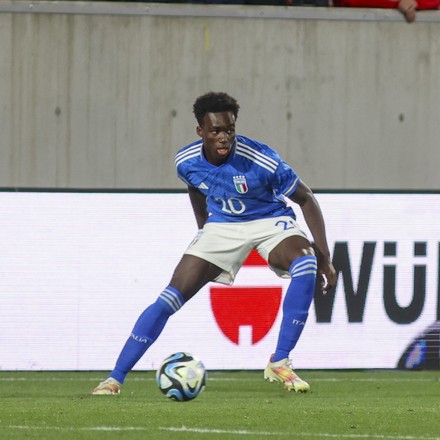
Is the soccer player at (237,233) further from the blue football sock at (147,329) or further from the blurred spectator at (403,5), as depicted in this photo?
the blurred spectator at (403,5)

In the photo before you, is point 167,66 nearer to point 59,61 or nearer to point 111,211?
point 59,61

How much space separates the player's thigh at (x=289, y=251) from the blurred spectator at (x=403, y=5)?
4510 mm

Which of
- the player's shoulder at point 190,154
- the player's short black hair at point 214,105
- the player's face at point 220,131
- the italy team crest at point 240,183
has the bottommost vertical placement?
the italy team crest at point 240,183

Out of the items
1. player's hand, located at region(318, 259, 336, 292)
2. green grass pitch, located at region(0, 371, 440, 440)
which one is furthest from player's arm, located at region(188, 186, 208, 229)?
green grass pitch, located at region(0, 371, 440, 440)

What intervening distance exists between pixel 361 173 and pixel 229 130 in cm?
411

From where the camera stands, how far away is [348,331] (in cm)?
1071

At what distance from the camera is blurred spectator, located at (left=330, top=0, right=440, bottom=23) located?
12297 mm

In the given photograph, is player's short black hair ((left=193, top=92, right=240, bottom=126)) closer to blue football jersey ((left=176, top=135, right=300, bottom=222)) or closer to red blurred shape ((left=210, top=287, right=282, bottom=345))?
blue football jersey ((left=176, top=135, right=300, bottom=222))

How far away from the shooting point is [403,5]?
12305 millimetres

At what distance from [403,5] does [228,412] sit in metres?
6.35

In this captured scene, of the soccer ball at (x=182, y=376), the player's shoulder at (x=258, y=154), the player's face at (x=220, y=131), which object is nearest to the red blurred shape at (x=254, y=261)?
the player's shoulder at (x=258, y=154)

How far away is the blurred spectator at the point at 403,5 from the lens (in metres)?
12.3

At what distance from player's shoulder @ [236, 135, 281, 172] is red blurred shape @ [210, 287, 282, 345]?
236 cm

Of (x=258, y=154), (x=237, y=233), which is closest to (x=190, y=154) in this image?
(x=258, y=154)
